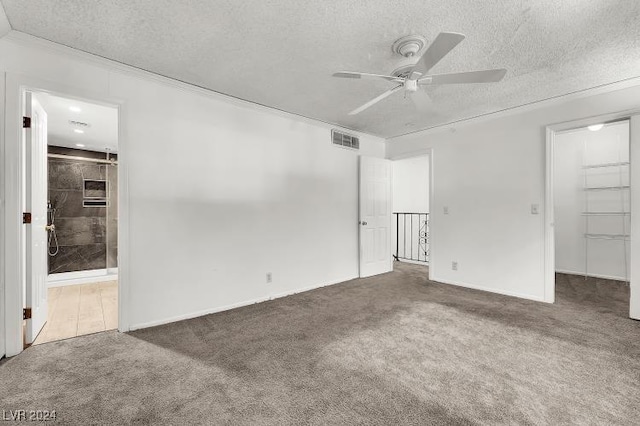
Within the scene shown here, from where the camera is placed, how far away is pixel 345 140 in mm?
4617

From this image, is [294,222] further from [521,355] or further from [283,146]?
[521,355]

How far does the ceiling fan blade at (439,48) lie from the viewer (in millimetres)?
1577

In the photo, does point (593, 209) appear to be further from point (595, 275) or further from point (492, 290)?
point (492, 290)

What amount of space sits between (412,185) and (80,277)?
7.21 m

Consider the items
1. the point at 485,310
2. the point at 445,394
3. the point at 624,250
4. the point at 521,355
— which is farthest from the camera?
the point at 624,250

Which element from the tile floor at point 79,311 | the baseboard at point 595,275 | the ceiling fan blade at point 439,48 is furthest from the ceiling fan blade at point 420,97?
the baseboard at point 595,275

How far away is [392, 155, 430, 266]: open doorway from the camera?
6.89 metres

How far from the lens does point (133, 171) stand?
2693 millimetres

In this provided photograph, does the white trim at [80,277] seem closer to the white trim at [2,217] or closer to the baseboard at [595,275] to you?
the white trim at [2,217]

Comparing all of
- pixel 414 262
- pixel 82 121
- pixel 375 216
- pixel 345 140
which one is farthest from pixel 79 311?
pixel 414 262

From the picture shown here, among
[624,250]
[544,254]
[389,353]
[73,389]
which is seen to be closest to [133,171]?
[73,389]

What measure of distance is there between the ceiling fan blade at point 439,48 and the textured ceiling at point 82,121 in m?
3.10

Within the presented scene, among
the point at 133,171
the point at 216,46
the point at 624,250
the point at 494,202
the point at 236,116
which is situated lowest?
the point at 624,250

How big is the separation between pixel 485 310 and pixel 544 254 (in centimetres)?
114
